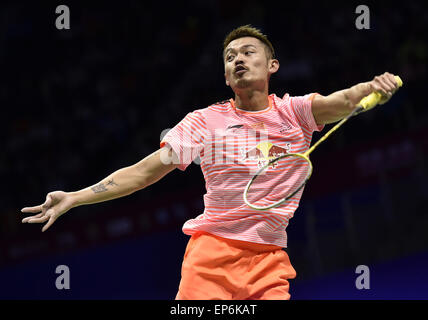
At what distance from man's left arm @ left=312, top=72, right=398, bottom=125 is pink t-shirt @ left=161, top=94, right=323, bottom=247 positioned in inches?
1.6

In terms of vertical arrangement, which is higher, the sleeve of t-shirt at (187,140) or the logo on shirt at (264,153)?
the sleeve of t-shirt at (187,140)

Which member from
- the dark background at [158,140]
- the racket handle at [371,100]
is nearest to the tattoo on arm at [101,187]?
the racket handle at [371,100]

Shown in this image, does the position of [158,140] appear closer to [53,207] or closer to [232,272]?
[53,207]

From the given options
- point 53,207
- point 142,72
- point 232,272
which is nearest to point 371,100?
point 232,272

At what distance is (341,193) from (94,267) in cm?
308

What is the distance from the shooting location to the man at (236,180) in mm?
2619

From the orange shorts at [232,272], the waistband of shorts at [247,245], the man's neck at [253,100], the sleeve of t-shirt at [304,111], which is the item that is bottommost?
the orange shorts at [232,272]

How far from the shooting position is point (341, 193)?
638cm

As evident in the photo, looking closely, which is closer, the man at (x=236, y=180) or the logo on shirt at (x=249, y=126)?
the man at (x=236, y=180)

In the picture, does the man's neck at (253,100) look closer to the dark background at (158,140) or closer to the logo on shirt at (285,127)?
the logo on shirt at (285,127)

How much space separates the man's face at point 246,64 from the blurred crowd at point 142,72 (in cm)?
362

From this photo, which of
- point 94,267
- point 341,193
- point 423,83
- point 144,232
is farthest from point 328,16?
point 94,267
